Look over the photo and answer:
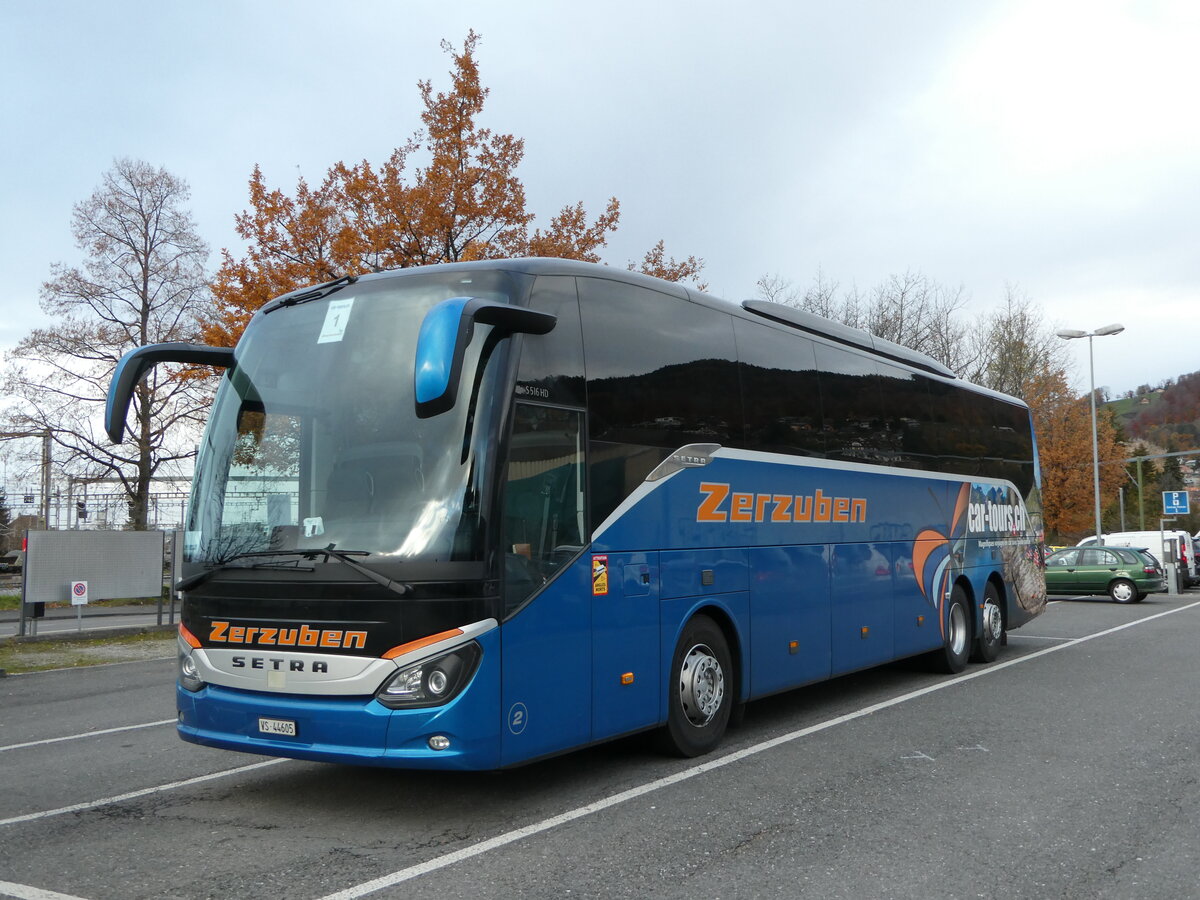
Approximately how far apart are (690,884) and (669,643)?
254 centimetres

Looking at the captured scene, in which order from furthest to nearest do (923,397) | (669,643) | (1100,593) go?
(1100,593), (923,397), (669,643)

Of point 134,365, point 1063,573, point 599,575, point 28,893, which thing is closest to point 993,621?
point 599,575

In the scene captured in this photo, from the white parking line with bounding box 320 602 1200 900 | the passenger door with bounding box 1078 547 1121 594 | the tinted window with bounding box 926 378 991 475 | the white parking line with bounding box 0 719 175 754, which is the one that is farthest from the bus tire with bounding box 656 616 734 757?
the passenger door with bounding box 1078 547 1121 594

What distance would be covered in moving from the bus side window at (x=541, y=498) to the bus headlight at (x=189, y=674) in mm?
2045

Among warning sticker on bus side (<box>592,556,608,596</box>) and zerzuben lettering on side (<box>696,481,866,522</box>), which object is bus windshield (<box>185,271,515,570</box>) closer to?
warning sticker on bus side (<box>592,556,608,596</box>)

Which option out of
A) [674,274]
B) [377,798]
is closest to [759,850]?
[377,798]

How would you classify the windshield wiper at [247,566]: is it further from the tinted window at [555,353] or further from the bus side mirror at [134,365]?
the tinted window at [555,353]

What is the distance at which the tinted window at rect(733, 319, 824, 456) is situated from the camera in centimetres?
871

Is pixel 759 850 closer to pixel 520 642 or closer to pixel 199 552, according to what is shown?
pixel 520 642

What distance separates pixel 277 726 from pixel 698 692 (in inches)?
123

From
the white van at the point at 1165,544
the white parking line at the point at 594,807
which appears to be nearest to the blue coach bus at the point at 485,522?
the white parking line at the point at 594,807

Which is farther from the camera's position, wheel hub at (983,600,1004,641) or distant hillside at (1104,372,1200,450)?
distant hillside at (1104,372,1200,450)

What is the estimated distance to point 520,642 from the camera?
237 inches

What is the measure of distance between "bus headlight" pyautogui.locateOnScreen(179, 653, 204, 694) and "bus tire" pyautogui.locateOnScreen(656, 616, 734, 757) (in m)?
3.08
